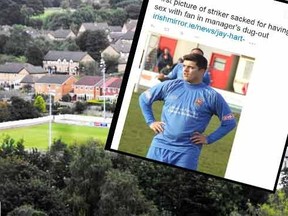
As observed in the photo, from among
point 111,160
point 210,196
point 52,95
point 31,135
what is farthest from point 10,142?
point 210,196

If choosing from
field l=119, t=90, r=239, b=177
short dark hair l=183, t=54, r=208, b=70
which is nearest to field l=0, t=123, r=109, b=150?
field l=119, t=90, r=239, b=177

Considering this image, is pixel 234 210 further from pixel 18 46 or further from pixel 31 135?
pixel 18 46

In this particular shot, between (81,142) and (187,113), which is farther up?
(187,113)

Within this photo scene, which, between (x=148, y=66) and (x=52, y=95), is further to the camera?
(x=52, y=95)

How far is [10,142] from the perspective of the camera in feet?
9.37

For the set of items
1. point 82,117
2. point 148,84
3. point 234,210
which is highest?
point 148,84

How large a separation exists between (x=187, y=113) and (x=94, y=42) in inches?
22.9

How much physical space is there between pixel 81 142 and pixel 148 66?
523 millimetres

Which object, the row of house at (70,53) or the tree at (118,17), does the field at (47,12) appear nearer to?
the row of house at (70,53)

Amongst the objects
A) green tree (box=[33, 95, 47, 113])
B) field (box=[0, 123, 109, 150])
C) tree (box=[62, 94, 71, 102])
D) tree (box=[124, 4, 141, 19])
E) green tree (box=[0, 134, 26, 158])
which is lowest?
green tree (box=[0, 134, 26, 158])

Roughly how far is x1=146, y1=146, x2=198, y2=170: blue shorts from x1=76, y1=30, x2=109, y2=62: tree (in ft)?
1.70

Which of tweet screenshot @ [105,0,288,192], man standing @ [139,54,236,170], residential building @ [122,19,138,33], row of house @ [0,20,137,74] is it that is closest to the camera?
tweet screenshot @ [105,0,288,192]

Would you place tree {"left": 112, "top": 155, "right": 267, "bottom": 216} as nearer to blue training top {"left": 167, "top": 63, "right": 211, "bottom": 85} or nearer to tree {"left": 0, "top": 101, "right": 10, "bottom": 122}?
blue training top {"left": 167, "top": 63, "right": 211, "bottom": 85}

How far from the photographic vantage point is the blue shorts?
2.62m
